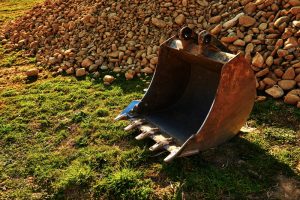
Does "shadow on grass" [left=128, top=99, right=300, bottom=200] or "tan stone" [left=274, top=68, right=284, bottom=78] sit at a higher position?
"tan stone" [left=274, top=68, right=284, bottom=78]

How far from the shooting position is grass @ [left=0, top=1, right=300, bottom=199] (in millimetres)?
3506

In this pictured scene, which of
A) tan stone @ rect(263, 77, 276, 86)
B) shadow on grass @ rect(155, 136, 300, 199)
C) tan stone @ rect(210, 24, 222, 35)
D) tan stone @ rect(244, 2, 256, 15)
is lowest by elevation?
shadow on grass @ rect(155, 136, 300, 199)

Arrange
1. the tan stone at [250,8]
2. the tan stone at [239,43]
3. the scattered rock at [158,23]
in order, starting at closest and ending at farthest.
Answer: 1. the tan stone at [239,43]
2. the tan stone at [250,8]
3. the scattered rock at [158,23]

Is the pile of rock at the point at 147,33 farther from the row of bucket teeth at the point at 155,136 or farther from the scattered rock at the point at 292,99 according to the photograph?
the row of bucket teeth at the point at 155,136

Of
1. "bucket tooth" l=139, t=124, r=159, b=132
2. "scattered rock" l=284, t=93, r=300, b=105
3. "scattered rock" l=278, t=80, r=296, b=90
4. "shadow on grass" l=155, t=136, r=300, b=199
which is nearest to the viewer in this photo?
"shadow on grass" l=155, t=136, r=300, b=199

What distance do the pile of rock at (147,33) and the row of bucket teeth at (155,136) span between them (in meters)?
1.64

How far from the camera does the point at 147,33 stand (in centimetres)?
636

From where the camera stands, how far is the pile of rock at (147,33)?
4816 mm

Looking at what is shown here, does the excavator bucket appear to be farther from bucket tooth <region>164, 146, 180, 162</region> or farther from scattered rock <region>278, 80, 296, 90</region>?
scattered rock <region>278, 80, 296, 90</region>

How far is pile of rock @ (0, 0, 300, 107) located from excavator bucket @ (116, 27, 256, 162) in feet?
3.07

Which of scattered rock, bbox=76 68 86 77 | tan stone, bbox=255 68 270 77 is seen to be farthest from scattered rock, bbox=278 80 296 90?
scattered rock, bbox=76 68 86 77

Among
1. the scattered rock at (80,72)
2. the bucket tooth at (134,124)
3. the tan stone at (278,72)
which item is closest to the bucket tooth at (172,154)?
the bucket tooth at (134,124)

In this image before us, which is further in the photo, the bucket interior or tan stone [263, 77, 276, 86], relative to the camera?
tan stone [263, 77, 276, 86]

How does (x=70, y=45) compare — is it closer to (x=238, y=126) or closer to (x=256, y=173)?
(x=238, y=126)
